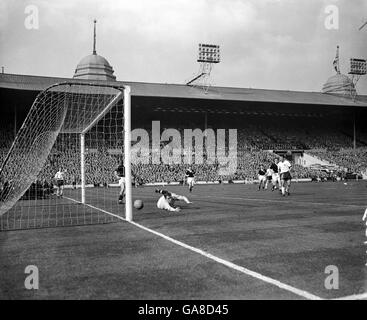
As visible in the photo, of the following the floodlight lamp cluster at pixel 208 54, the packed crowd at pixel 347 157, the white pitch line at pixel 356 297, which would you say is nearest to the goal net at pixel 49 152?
the white pitch line at pixel 356 297

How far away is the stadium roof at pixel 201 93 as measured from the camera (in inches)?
1778

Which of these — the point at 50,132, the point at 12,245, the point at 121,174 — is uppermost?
the point at 50,132

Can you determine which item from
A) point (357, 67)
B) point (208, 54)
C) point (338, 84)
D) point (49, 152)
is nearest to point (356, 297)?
point (49, 152)

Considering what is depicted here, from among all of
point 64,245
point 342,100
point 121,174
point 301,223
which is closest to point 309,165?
point 342,100

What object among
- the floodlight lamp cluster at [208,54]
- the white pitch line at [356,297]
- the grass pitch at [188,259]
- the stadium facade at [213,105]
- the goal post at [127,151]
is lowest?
the grass pitch at [188,259]

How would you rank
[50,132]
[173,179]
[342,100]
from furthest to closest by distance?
[342,100], [173,179], [50,132]

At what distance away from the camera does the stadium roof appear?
45156 millimetres

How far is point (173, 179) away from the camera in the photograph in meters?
42.7

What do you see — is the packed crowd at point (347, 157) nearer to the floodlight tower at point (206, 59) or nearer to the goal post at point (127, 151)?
the floodlight tower at point (206, 59)

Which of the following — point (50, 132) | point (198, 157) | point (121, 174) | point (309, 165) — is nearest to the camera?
point (121, 174)

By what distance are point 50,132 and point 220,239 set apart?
489 inches

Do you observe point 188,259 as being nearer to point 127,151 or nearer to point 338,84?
point 127,151

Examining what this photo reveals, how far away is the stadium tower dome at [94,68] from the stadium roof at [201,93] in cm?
1602
